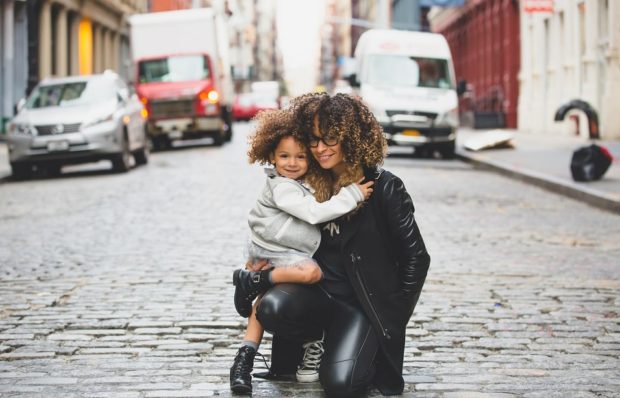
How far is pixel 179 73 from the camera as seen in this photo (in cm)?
2852

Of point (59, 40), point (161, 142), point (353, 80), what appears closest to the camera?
point (353, 80)

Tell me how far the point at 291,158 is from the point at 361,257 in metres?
0.49

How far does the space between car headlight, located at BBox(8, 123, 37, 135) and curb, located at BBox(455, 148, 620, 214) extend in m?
8.03

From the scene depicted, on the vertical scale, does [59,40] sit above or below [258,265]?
above

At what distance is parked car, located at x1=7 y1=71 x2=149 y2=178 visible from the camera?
18516mm

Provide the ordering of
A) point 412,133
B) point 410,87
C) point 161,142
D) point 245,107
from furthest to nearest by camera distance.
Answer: point 245,107
point 161,142
point 410,87
point 412,133

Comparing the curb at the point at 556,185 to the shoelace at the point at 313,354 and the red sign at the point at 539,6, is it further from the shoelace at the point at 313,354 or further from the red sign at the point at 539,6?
the red sign at the point at 539,6

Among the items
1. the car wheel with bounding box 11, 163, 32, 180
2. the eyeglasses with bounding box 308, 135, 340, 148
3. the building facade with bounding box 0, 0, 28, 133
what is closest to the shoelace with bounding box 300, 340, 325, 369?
the eyeglasses with bounding box 308, 135, 340, 148

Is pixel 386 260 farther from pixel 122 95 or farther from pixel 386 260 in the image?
pixel 122 95

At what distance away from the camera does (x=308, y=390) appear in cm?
464

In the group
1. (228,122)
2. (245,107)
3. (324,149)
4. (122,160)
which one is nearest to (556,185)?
(122,160)

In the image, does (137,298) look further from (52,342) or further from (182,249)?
(182,249)

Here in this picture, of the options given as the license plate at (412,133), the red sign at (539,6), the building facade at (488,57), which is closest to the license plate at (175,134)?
the license plate at (412,133)

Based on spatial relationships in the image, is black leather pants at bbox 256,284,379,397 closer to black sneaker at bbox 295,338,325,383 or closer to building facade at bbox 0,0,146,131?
black sneaker at bbox 295,338,325,383
